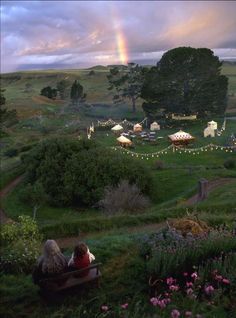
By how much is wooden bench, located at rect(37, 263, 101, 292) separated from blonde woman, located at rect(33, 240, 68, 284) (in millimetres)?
102

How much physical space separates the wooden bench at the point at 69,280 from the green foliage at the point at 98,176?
58.3 feet

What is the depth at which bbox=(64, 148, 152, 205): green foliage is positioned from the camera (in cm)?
2430

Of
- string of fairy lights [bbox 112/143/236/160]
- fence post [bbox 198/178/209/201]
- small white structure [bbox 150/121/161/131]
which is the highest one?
fence post [bbox 198/178/209/201]

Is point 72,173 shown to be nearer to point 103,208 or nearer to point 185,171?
point 103,208

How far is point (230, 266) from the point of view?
504 centimetres

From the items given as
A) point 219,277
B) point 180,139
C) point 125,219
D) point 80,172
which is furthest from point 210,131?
point 219,277

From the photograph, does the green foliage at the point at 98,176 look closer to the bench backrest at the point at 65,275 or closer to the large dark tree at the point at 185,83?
the bench backrest at the point at 65,275

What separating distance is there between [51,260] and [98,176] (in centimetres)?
1905

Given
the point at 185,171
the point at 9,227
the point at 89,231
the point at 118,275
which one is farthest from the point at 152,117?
the point at 118,275

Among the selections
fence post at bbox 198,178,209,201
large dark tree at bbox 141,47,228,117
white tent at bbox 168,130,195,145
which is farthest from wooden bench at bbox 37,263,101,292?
large dark tree at bbox 141,47,228,117

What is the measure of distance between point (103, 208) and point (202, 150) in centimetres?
1501

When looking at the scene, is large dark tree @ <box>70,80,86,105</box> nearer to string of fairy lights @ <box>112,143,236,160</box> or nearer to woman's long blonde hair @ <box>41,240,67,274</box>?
string of fairy lights @ <box>112,143,236,160</box>

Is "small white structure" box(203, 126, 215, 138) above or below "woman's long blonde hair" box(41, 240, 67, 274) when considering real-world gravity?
below

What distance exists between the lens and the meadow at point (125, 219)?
4896 millimetres
